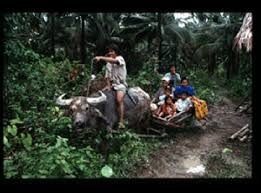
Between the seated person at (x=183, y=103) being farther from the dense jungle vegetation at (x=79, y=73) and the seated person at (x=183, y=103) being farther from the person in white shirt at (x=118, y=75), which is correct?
the person in white shirt at (x=118, y=75)

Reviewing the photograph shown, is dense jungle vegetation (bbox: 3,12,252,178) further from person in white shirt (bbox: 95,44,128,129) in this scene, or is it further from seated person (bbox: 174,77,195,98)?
seated person (bbox: 174,77,195,98)

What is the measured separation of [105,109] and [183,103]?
1.40 meters

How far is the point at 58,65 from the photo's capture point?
30.7 ft

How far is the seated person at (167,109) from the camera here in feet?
22.7

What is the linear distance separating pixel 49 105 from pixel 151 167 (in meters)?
1.73

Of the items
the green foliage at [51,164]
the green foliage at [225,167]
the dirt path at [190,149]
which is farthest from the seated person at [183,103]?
the green foliage at [51,164]

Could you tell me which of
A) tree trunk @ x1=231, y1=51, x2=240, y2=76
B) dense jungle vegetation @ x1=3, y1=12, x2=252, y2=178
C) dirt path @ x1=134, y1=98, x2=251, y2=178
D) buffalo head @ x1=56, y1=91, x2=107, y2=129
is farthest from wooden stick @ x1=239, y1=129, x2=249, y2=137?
tree trunk @ x1=231, y1=51, x2=240, y2=76

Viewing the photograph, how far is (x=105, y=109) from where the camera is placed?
20.5 feet

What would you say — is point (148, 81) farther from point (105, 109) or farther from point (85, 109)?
point (85, 109)

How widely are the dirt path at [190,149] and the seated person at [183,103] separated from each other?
38cm
